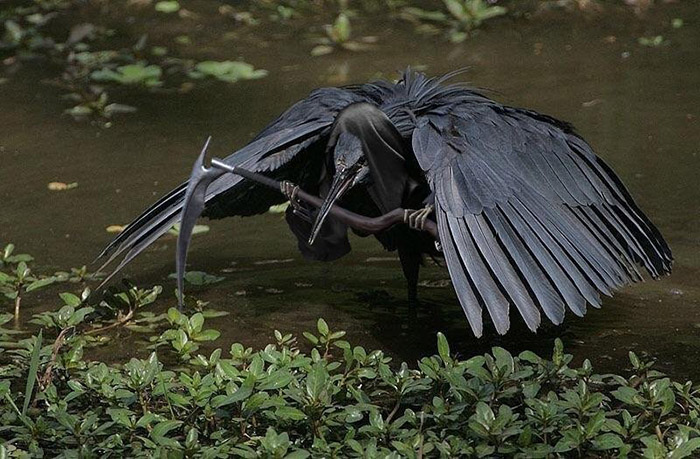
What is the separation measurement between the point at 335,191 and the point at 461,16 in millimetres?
4426

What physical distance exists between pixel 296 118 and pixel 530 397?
4.58ft

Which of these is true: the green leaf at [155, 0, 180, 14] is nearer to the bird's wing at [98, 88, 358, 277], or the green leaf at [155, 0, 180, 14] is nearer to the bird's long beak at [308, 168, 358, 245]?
the bird's wing at [98, 88, 358, 277]

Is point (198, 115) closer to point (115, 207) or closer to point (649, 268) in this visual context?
point (115, 207)

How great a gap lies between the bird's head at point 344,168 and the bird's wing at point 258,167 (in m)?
0.21

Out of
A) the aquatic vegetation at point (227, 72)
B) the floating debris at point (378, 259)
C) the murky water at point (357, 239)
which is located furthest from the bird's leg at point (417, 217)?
the aquatic vegetation at point (227, 72)

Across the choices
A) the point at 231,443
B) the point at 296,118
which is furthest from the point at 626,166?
the point at 231,443

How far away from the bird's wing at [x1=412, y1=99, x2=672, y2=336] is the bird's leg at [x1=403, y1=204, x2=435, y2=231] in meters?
0.17

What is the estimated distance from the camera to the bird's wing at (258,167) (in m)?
3.95

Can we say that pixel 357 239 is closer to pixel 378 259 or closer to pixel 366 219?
pixel 378 259

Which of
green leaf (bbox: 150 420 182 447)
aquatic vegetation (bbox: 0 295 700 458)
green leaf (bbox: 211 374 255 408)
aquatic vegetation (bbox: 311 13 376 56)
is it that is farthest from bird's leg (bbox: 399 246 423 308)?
aquatic vegetation (bbox: 311 13 376 56)

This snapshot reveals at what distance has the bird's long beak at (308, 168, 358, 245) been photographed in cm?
368

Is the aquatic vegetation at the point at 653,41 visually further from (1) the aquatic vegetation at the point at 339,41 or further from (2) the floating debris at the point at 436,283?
(2) the floating debris at the point at 436,283

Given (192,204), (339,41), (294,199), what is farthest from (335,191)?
(339,41)

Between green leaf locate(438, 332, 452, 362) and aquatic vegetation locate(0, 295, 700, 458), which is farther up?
green leaf locate(438, 332, 452, 362)
